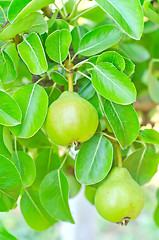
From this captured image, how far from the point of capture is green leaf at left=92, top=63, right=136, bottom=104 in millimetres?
594

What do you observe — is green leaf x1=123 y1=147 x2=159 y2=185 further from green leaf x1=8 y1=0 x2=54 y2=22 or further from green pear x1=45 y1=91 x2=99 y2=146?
green leaf x1=8 y1=0 x2=54 y2=22

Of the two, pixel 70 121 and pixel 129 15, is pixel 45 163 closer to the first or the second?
pixel 70 121

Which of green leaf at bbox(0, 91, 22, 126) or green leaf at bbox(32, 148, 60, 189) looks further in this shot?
green leaf at bbox(32, 148, 60, 189)

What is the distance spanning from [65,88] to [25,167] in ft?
0.57

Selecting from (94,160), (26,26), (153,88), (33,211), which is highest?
(26,26)

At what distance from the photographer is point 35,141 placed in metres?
0.73

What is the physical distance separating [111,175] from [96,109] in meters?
0.13

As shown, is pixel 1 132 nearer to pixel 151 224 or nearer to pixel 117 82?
pixel 117 82

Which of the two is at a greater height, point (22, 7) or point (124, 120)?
point (22, 7)

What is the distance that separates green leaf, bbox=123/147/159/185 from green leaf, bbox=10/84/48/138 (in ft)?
0.75

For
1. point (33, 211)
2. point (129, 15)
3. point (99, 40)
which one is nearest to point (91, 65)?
point (99, 40)

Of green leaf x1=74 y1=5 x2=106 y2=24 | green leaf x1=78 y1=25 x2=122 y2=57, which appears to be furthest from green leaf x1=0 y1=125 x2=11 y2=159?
green leaf x1=74 y1=5 x2=106 y2=24

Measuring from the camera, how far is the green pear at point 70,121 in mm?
602

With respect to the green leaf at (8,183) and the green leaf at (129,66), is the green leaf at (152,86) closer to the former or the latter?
the green leaf at (129,66)
